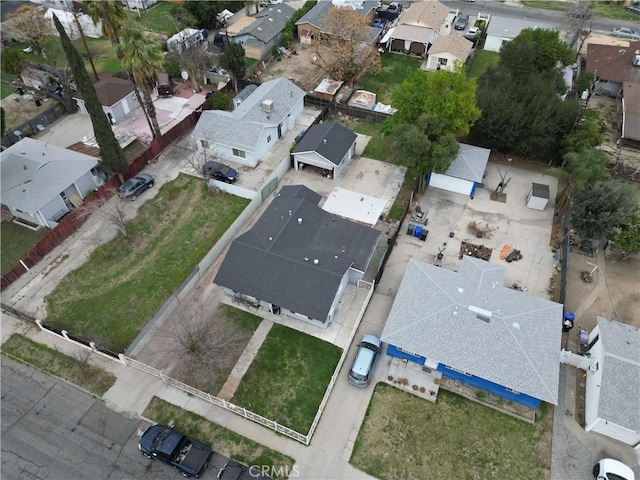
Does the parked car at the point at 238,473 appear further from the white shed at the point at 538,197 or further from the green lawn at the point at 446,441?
the white shed at the point at 538,197

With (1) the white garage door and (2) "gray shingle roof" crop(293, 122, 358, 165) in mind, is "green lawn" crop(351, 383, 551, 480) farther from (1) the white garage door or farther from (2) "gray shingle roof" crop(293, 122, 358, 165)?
(2) "gray shingle roof" crop(293, 122, 358, 165)

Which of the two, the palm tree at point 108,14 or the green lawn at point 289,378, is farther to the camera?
the palm tree at point 108,14

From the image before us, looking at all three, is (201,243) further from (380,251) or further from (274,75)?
(274,75)

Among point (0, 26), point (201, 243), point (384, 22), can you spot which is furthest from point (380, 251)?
point (0, 26)

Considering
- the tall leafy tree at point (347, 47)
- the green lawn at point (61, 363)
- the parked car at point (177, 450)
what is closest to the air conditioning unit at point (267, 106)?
the tall leafy tree at point (347, 47)

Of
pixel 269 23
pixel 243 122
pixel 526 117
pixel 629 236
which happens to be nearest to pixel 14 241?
Result: pixel 243 122
